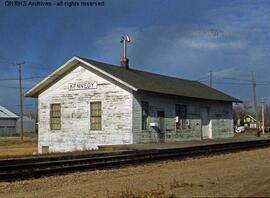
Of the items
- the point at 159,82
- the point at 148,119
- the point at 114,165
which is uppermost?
the point at 159,82

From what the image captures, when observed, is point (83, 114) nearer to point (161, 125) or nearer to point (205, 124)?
point (161, 125)

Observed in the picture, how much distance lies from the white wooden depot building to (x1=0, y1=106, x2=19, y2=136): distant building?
5673 cm

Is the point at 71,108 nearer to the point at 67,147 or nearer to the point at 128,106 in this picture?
the point at 67,147

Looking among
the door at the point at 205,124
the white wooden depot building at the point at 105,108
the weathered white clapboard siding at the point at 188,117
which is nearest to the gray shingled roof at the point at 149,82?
the white wooden depot building at the point at 105,108

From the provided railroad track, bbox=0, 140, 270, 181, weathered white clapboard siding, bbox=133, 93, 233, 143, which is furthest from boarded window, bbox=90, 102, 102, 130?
railroad track, bbox=0, 140, 270, 181

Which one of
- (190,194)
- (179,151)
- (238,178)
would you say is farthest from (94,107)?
(190,194)

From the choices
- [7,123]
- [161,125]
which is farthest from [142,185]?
[7,123]

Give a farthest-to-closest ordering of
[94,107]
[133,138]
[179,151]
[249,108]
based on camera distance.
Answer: [249,108] → [94,107] → [133,138] → [179,151]

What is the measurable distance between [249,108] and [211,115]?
115534 mm

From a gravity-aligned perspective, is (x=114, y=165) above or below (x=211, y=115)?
below

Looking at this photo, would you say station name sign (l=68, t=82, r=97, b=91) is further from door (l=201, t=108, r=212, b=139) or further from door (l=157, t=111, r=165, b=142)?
A: door (l=201, t=108, r=212, b=139)

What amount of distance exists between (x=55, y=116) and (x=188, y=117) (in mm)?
9558

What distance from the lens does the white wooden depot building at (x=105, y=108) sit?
A: 28.6m

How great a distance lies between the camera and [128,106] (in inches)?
1113
